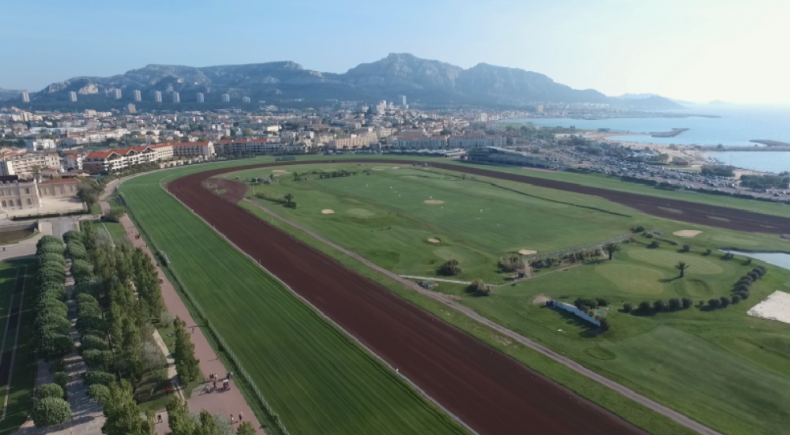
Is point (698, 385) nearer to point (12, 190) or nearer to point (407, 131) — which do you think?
point (12, 190)

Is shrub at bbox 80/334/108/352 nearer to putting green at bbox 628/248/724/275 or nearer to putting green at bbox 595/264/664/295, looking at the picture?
putting green at bbox 595/264/664/295

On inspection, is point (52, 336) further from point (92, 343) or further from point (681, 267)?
point (681, 267)

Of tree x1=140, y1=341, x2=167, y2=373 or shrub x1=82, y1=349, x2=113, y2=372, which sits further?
tree x1=140, y1=341, x2=167, y2=373

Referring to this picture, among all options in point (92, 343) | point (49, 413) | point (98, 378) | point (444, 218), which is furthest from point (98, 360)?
point (444, 218)

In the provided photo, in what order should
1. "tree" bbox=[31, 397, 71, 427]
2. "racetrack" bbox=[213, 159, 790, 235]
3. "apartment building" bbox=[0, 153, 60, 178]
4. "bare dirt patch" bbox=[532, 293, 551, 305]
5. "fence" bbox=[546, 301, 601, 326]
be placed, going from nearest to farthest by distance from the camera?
1. "tree" bbox=[31, 397, 71, 427]
2. "fence" bbox=[546, 301, 601, 326]
3. "bare dirt patch" bbox=[532, 293, 551, 305]
4. "racetrack" bbox=[213, 159, 790, 235]
5. "apartment building" bbox=[0, 153, 60, 178]

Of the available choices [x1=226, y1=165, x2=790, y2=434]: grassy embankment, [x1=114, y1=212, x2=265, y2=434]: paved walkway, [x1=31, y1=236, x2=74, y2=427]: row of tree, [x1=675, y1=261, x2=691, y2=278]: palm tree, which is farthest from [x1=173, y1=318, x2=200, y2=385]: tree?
[x1=675, y1=261, x2=691, y2=278]: palm tree

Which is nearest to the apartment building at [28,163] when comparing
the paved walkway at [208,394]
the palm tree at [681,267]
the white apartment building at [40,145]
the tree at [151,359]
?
the white apartment building at [40,145]

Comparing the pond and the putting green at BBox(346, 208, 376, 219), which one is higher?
the pond
